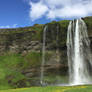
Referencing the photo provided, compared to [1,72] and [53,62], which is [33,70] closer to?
[53,62]

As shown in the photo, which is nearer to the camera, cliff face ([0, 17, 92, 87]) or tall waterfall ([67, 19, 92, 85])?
tall waterfall ([67, 19, 92, 85])

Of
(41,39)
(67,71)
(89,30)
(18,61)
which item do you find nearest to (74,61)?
(67,71)

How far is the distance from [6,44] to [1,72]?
18.6m

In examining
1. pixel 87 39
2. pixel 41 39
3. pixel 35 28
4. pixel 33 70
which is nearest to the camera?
pixel 87 39

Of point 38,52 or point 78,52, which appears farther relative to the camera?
point 38,52

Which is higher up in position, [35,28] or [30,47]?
[35,28]

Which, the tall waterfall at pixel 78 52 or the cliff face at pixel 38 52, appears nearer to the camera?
the tall waterfall at pixel 78 52

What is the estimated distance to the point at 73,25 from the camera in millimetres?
62000

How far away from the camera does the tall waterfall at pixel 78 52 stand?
5763cm

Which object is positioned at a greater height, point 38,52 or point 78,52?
point 38,52

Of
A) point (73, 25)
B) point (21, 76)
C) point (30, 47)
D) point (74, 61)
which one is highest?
point (73, 25)

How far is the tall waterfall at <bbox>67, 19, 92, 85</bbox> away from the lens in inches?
2269

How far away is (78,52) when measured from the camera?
5941cm

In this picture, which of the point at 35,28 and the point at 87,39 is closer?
the point at 87,39
